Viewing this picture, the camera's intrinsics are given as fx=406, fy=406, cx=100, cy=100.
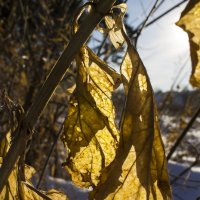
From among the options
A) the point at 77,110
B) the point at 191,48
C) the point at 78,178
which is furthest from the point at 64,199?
the point at 191,48

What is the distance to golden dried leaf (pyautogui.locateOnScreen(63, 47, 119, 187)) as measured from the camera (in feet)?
2.27

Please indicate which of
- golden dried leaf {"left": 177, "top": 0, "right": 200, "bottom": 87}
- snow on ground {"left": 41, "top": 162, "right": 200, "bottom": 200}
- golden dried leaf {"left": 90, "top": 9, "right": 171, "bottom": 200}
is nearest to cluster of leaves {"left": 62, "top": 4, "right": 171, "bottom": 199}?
golden dried leaf {"left": 90, "top": 9, "right": 171, "bottom": 200}

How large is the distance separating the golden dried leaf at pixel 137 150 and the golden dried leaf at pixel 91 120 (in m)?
0.10

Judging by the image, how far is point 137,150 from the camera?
598mm

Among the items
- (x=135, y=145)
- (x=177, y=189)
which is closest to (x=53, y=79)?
(x=135, y=145)

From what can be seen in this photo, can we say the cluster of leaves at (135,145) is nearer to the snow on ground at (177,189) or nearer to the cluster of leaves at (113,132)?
the cluster of leaves at (113,132)

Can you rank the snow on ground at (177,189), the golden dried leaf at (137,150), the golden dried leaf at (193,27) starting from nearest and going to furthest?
the golden dried leaf at (193,27)
the golden dried leaf at (137,150)
the snow on ground at (177,189)

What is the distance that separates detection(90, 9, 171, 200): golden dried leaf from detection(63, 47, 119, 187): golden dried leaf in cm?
10

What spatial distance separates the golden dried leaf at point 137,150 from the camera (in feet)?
1.96

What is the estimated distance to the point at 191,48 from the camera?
0.49 metres

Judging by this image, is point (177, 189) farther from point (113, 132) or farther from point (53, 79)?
point (53, 79)

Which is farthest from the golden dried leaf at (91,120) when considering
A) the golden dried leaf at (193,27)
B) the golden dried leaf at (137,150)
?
the golden dried leaf at (193,27)

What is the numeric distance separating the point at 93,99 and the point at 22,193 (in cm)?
22

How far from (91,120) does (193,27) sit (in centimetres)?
28
